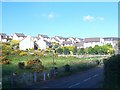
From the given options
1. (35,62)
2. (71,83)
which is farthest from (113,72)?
(35,62)

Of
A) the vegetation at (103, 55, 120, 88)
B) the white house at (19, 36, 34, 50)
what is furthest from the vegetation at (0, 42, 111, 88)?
the vegetation at (103, 55, 120, 88)

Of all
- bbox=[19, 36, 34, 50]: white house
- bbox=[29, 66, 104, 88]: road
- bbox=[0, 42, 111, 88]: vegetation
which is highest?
bbox=[19, 36, 34, 50]: white house

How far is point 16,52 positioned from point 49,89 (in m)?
52.7

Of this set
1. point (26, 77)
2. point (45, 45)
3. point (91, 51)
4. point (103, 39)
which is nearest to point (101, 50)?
point (91, 51)

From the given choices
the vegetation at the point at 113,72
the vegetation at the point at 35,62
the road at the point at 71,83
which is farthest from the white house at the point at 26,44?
the vegetation at the point at 113,72

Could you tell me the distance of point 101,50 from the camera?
11325cm

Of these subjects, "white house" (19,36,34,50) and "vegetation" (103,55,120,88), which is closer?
"vegetation" (103,55,120,88)

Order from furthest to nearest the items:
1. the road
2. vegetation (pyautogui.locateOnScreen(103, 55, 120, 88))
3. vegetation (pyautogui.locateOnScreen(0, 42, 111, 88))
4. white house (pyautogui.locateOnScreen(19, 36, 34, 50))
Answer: white house (pyautogui.locateOnScreen(19, 36, 34, 50)) < vegetation (pyautogui.locateOnScreen(0, 42, 111, 88)) < the road < vegetation (pyautogui.locateOnScreen(103, 55, 120, 88))

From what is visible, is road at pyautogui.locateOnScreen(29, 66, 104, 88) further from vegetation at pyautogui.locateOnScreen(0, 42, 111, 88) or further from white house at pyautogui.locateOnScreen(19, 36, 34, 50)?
white house at pyautogui.locateOnScreen(19, 36, 34, 50)

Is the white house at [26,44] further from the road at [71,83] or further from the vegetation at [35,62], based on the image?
the road at [71,83]

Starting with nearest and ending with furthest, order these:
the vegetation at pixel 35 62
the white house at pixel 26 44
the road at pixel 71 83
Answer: the road at pixel 71 83 → the vegetation at pixel 35 62 → the white house at pixel 26 44

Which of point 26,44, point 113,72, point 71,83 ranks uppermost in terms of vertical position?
point 26,44

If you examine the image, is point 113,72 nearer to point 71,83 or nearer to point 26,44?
point 71,83

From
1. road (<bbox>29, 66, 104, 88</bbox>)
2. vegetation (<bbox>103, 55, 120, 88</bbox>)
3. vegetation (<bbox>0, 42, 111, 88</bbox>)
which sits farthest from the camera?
vegetation (<bbox>0, 42, 111, 88</bbox>)
